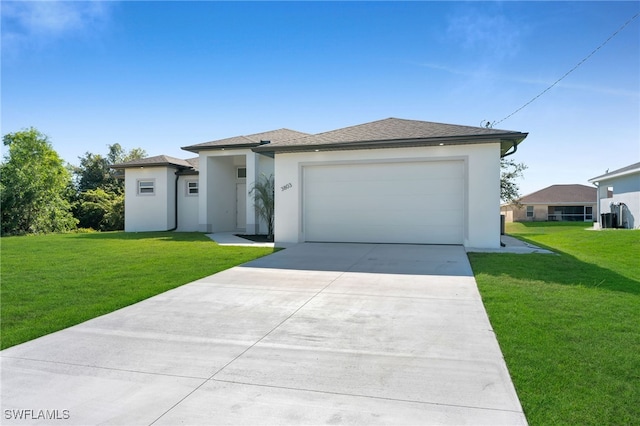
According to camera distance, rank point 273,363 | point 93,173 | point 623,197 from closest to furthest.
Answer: point 273,363, point 623,197, point 93,173

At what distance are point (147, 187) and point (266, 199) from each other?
324 inches

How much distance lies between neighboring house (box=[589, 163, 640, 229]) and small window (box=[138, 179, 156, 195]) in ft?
83.1

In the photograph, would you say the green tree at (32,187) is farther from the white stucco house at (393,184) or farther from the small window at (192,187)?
the white stucco house at (393,184)

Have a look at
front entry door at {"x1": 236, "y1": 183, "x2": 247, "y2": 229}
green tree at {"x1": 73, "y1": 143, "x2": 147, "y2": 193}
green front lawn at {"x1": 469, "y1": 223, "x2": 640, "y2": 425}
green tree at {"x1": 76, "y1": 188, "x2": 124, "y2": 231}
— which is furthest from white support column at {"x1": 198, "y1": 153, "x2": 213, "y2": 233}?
green tree at {"x1": 73, "y1": 143, "x2": 147, "y2": 193}

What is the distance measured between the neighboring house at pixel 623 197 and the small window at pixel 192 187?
23.2 m

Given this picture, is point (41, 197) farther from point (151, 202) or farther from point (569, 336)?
point (569, 336)

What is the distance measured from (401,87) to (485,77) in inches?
121

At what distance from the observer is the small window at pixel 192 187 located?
18.4 metres

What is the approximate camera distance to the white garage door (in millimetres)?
10766

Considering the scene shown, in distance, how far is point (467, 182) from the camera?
10.3 meters

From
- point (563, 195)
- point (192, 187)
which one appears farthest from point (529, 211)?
point (192, 187)

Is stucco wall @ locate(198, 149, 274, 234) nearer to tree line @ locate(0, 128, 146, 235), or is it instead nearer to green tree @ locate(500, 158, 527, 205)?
tree line @ locate(0, 128, 146, 235)

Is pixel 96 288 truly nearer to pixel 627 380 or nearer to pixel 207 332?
pixel 207 332

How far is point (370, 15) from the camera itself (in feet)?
36.4
